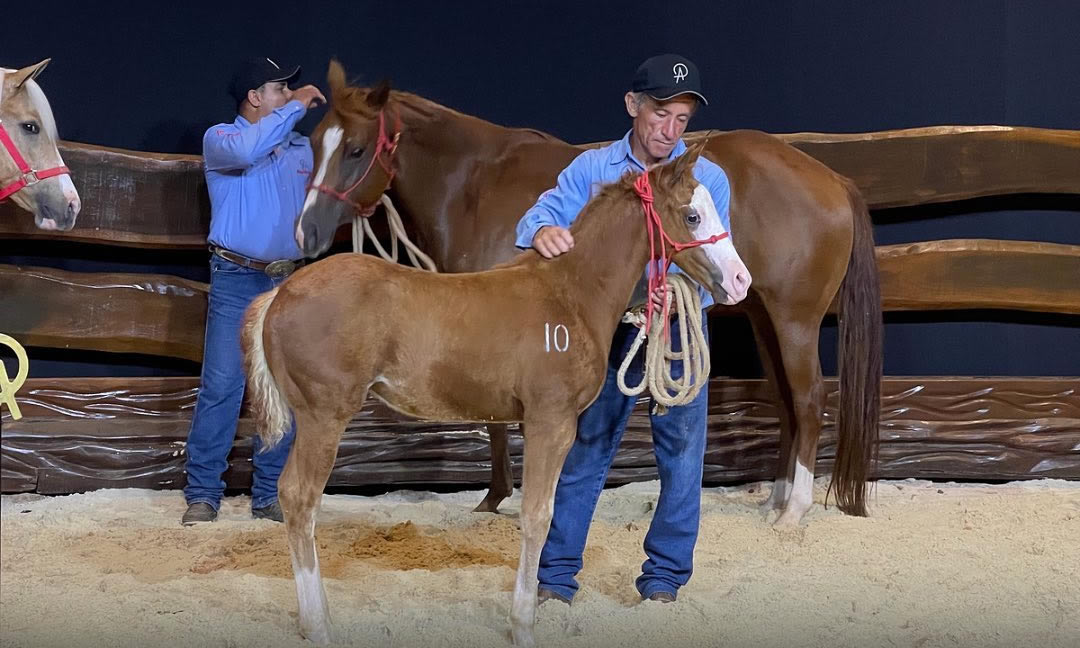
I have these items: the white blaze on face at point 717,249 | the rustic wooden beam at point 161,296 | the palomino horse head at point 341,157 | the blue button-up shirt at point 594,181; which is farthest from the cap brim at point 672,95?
the rustic wooden beam at point 161,296

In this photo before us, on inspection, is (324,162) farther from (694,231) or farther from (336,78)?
(694,231)

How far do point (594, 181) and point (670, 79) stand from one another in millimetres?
308

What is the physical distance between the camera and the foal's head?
2.38 meters

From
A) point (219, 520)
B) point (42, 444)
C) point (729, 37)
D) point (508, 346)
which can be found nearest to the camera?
point (508, 346)

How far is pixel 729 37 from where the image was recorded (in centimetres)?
418

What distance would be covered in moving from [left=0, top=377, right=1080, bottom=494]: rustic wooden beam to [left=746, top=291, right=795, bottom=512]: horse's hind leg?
201 millimetres

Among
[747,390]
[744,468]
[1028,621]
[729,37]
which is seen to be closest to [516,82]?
[729,37]

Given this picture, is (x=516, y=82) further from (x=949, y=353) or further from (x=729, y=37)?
(x=949, y=353)

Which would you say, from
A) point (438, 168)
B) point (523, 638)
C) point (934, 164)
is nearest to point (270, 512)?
point (438, 168)

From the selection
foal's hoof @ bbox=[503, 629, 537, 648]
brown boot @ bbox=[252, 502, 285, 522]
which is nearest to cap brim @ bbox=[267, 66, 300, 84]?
brown boot @ bbox=[252, 502, 285, 522]

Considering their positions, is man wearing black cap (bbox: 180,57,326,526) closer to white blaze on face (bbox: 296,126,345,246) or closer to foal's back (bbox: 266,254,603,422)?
white blaze on face (bbox: 296,126,345,246)

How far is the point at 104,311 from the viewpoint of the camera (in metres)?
3.95

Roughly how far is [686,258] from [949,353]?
2.48 meters

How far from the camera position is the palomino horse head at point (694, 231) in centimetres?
238
